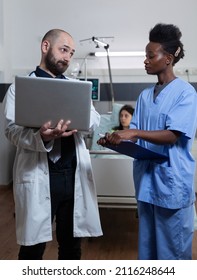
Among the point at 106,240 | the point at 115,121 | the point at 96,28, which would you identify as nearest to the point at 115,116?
the point at 115,121

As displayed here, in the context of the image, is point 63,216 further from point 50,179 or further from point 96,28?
point 96,28

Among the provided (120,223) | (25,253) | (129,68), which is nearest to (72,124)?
(25,253)

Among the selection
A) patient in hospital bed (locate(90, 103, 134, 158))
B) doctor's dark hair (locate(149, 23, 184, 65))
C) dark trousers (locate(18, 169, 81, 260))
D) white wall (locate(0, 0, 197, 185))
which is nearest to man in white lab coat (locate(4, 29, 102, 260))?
dark trousers (locate(18, 169, 81, 260))

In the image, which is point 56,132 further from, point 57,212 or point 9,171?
point 9,171

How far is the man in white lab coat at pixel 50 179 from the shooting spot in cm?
148

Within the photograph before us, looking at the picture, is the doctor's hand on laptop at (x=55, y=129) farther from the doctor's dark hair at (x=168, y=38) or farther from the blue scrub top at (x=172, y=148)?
the doctor's dark hair at (x=168, y=38)

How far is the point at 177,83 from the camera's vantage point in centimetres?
139

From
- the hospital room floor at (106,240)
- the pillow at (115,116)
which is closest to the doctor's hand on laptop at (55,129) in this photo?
the hospital room floor at (106,240)

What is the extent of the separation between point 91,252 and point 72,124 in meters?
1.37

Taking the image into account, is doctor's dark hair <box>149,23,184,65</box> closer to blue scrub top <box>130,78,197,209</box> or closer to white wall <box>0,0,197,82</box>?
blue scrub top <box>130,78,197,209</box>

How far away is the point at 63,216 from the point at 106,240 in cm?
112

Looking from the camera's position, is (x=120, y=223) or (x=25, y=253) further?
(x=120, y=223)

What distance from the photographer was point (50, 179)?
1530mm

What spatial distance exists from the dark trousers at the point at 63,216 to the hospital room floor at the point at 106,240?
71 cm
